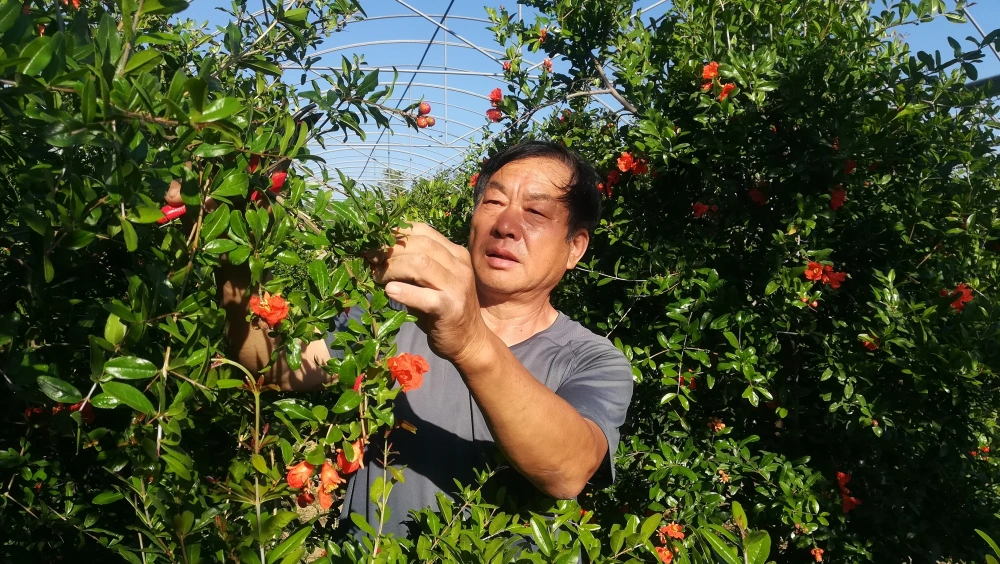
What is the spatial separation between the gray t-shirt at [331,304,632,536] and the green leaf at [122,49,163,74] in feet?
2.86

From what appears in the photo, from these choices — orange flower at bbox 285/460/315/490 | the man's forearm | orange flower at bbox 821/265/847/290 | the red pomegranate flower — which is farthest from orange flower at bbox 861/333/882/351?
orange flower at bbox 285/460/315/490

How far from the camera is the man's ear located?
196cm

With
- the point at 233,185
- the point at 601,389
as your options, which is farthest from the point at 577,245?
the point at 233,185

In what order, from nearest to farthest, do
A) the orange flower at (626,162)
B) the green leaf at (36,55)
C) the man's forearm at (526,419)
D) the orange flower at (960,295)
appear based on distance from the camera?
the green leaf at (36,55) < the man's forearm at (526,419) < the orange flower at (960,295) < the orange flower at (626,162)

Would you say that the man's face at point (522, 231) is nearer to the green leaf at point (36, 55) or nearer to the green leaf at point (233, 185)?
the green leaf at point (233, 185)

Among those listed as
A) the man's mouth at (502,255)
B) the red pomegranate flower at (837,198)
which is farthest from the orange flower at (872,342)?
the man's mouth at (502,255)

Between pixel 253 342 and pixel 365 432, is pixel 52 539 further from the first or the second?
pixel 365 432

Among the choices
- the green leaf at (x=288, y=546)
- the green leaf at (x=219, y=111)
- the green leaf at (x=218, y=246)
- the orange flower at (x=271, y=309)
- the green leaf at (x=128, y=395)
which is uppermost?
the green leaf at (x=219, y=111)

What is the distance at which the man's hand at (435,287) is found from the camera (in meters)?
0.98

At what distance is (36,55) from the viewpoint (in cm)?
61

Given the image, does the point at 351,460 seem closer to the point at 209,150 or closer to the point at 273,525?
the point at 273,525

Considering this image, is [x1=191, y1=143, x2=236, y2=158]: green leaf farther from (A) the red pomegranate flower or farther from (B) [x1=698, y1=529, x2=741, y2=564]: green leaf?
(A) the red pomegranate flower

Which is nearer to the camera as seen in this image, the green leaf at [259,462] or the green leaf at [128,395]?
the green leaf at [128,395]

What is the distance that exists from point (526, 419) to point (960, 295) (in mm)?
1708
